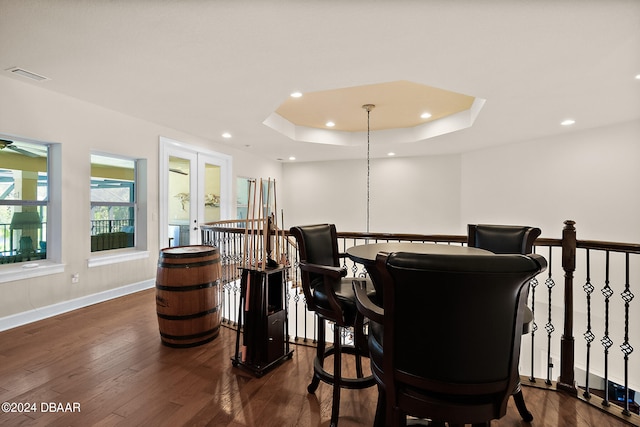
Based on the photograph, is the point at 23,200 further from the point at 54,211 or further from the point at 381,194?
the point at 381,194

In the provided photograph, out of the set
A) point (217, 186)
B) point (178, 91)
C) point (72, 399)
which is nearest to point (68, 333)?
point (72, 399)

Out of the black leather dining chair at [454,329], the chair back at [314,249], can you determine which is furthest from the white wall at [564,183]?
the black leather dining chair at [454,329]

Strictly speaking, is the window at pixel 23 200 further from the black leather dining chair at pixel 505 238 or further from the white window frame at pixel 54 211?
Answer: the black leather dining chair at pixel 505 238

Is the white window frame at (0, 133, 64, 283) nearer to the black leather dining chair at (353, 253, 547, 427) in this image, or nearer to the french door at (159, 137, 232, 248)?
the french door at (159, 137, 232, 248)

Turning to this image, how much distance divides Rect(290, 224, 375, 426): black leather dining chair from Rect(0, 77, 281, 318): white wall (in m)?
3.42

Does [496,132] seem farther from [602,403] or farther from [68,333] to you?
[68,333]

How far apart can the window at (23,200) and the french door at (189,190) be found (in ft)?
4.96

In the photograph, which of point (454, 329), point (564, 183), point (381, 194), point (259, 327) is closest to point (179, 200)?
point (259, 327)

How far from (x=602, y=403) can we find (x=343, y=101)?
14.0 feet

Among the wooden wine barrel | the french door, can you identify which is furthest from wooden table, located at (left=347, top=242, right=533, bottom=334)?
the french door

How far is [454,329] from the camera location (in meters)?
1.06

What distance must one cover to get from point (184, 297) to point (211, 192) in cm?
388

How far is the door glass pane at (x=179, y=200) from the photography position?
5.36m

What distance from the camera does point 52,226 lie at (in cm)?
380
